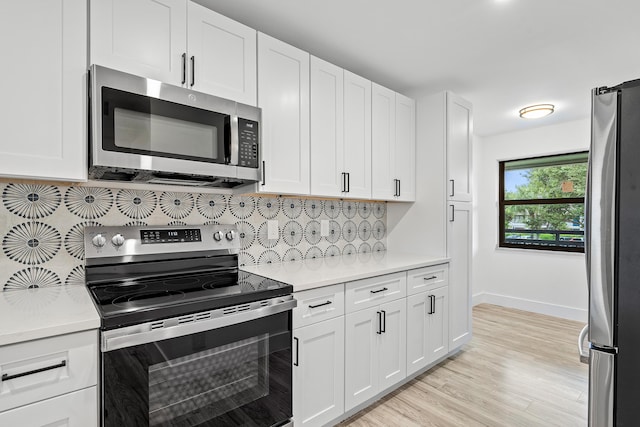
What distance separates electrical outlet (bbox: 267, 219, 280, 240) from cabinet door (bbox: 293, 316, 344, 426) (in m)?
0.73

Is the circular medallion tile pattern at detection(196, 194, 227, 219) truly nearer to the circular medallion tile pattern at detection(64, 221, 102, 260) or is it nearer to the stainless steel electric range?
the stainless steel electric range

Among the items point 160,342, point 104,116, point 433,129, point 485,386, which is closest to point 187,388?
point 160,342

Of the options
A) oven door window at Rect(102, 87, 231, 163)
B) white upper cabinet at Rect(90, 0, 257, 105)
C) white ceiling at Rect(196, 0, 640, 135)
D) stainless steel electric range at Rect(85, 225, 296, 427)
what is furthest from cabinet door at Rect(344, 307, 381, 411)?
white ceiling at Rect(196, 0, 640, 135)

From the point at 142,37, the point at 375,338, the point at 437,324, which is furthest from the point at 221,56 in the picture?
the point at 437,324

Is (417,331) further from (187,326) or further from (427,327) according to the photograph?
(187,326)

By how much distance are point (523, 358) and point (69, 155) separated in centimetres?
352

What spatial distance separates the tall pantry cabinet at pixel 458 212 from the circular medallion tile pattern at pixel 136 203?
222 cm

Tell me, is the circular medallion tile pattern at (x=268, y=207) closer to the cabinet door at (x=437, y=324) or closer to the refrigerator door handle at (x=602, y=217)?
the cabinet door at (x=437, y=324)

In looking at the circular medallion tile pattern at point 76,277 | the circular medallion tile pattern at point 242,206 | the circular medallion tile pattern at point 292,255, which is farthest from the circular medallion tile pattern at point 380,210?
the circular medallion tile pattern at point 76,277

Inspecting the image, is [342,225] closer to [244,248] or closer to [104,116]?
[244,248]

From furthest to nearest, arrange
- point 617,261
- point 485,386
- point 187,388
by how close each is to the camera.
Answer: point 485,386
point 187,388
point 617,261

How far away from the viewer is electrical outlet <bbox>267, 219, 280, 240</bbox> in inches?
88.4

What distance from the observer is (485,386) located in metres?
2.39

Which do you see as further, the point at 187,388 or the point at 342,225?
the point at 342,225
